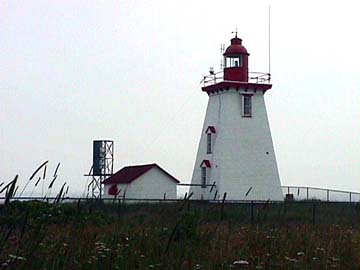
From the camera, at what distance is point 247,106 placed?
139 feet

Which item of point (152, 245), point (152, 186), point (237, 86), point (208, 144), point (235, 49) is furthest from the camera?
point (235, 49)

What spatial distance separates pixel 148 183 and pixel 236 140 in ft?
17.5

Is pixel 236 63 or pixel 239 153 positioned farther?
pixel 236 63

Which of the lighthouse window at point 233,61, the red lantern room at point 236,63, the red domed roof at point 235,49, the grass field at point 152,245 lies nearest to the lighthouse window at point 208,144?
the red lantern room at point 236,63

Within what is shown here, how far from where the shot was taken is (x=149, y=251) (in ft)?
23.1

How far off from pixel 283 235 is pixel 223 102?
3269cm

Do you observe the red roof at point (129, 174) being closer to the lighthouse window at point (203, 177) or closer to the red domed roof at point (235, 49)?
the lighthouse window at point (203, 177)

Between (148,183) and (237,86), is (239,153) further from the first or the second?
(148,183)

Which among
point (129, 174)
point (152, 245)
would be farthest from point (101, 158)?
point (152, 245)

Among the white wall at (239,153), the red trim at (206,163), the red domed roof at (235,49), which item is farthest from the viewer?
the red domed roof at (235,49)

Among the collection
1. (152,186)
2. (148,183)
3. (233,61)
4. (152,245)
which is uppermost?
(233,61)

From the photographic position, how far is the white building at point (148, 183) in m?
40.4

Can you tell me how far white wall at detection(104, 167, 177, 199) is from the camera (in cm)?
4047

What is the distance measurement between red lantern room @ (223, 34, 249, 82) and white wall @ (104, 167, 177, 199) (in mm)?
6597
